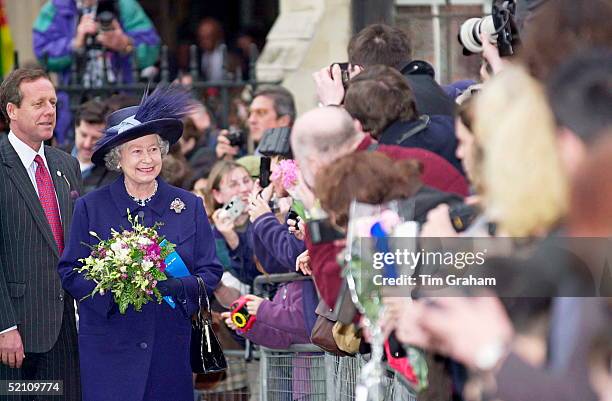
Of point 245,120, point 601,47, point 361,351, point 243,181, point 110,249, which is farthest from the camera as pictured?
point 245,120

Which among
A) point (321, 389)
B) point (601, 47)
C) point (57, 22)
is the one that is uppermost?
point (57, 22)

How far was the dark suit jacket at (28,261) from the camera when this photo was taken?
22.6 feet

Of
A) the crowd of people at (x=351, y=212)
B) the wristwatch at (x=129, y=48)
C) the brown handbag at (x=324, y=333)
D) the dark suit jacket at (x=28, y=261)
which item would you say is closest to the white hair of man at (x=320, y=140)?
the crowd of people at (x=351, y=212)

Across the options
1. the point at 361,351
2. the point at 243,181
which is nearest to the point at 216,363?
the point at 361,351

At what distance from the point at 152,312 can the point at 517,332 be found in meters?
3.74

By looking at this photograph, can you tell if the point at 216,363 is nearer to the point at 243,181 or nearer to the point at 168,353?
the point at 168,353

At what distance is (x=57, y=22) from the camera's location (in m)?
11.1

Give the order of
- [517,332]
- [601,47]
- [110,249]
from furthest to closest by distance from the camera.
A: [110,249]
[601,47]
[517,332]

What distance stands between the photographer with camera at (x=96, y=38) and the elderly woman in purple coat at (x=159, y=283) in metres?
4.11

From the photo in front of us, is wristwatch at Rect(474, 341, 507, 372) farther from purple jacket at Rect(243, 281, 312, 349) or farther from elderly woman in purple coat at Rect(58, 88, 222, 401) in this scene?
elderly woman in purple coat at Rect(58, 88, 222, 401)

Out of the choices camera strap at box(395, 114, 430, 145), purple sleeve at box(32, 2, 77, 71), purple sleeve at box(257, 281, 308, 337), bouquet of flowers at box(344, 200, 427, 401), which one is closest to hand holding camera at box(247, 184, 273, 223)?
purple sleeve at box(257, 281, 308, 337)

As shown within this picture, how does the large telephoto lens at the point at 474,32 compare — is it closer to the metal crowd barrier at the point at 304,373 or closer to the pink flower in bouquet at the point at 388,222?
the metal crowd barrier at the point at 304,373

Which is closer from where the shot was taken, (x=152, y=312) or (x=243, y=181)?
(x=152, y=312)

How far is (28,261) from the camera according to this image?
6934 millimetres
